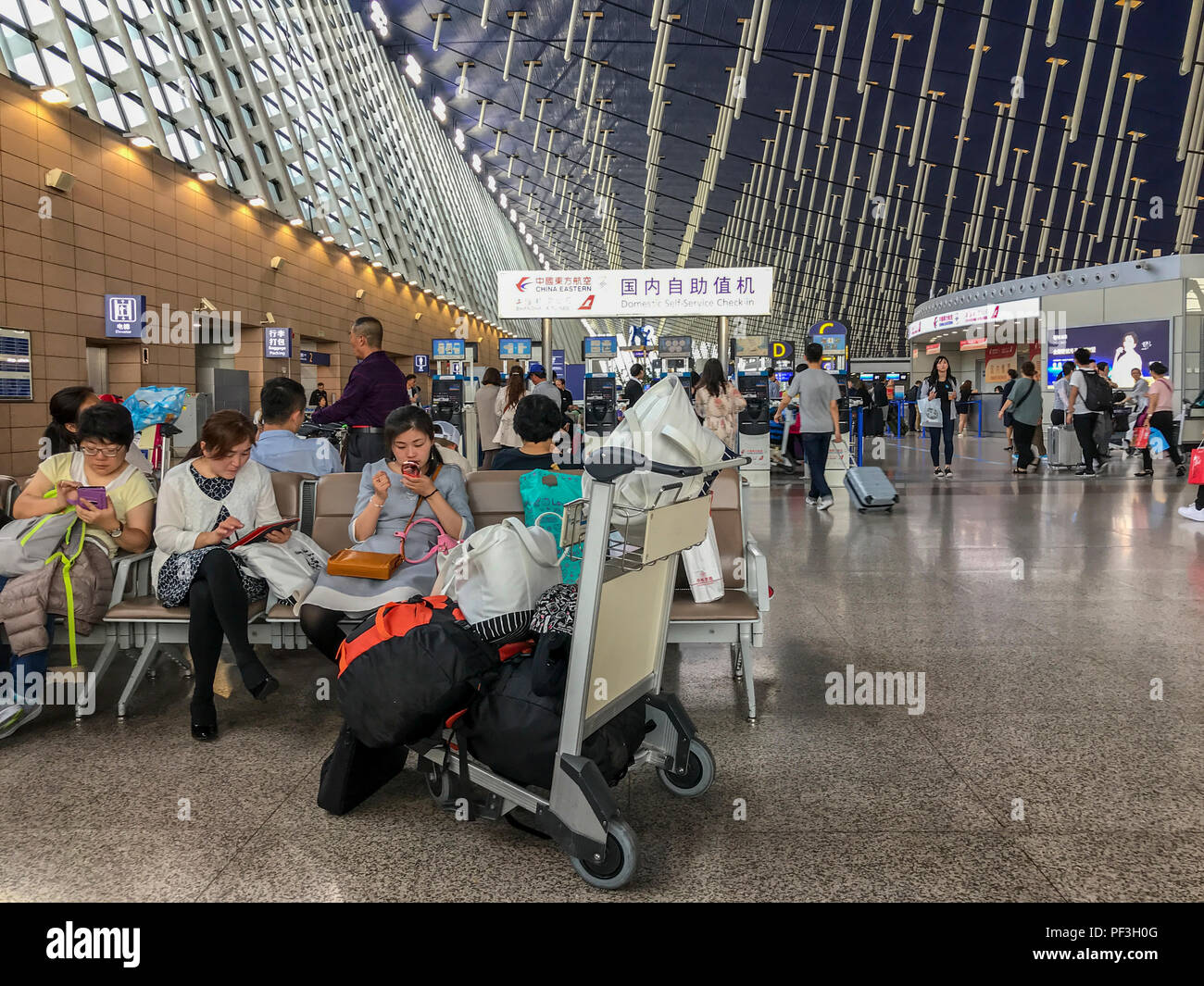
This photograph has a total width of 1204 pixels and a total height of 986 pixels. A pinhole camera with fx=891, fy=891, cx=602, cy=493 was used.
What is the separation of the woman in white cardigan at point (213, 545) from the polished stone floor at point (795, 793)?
9.2 inches

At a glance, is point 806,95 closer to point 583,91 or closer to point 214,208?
point 583,91

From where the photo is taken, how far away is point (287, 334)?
723 inches

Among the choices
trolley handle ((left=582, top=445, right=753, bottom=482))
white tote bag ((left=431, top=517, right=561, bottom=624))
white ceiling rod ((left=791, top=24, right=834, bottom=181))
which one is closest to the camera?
trolley handle ((left=582, top=445, right=753, bottom=482))

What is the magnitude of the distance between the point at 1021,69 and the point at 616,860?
1794 cm

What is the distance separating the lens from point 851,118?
21.5 meters

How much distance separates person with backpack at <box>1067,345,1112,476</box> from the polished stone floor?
7905 millimetres

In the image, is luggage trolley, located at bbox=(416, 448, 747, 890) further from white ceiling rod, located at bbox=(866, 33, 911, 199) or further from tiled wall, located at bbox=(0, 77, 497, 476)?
white ceiling rod, located at bbox=(866, 33, 911, 199)

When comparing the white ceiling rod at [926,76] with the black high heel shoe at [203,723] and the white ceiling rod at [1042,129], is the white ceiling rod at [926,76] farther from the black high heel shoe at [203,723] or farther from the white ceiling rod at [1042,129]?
the black high heel shoe at [203,723]

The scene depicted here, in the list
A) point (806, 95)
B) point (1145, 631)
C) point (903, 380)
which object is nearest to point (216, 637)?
point (1145, 631)

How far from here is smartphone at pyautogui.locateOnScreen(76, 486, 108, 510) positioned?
10.9 ft

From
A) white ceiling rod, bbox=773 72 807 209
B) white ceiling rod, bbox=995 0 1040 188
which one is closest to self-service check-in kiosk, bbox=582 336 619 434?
white ceiling rod, bbox=773 72 807 209

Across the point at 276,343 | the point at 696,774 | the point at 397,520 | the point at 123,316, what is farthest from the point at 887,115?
the point at 696,774

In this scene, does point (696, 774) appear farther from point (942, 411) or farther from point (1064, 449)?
point (1064, 449)
